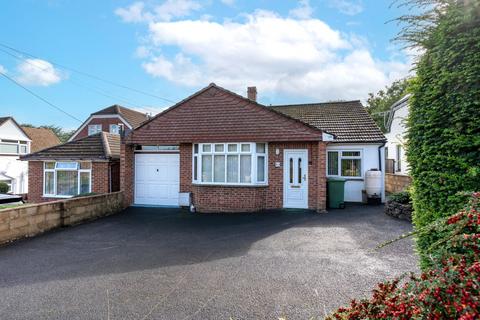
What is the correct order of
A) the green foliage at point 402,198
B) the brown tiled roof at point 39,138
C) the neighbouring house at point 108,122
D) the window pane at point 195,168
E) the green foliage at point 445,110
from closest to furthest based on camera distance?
the green foliage at point 445,110 < the green foliage at point 402,198 < the window pane at point 195,168 < the brown tiled roof at point 39,138 < the neighbouring house at point 108,122

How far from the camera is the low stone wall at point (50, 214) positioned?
721cm

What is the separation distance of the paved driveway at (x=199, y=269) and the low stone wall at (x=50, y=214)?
1.28 feet

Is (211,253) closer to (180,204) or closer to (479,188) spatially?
(479,188)

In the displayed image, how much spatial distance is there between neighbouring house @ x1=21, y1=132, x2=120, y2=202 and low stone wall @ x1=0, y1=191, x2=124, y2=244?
224cm

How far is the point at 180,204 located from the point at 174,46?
7.53 metres

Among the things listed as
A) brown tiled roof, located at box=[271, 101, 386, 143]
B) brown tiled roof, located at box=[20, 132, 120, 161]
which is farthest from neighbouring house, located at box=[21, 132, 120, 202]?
brown tiled roof, located at box=[271, 101, 386, 143]

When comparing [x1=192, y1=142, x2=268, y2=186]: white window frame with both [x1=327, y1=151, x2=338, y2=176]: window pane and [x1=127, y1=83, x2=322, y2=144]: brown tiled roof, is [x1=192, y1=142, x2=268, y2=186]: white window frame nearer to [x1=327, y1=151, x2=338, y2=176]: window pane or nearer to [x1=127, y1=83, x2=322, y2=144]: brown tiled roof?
[x1=127, y1=83, x2=322, y2=144]: brown tiled roof

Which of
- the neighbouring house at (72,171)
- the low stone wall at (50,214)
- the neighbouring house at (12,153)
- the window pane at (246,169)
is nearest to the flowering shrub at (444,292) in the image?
the low stone wall at (50,214)

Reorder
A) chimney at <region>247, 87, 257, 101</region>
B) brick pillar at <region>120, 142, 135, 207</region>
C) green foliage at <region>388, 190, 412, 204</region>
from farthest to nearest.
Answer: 1. chimney at <region>247, 87, 257, 101</region>
2. brick pillar at <region>120, 142, 135, 207</region>
3. green foliage at <region>388, 190, 412, 204</region>

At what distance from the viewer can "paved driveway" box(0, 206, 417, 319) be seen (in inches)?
151

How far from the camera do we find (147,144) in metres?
12.4

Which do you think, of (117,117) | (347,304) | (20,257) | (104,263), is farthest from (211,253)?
(117,117)

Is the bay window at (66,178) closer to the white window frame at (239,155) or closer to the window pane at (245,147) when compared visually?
the white window frame at (239,155)


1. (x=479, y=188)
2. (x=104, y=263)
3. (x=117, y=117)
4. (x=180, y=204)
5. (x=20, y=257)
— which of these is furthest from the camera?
(x=117, y=117)
